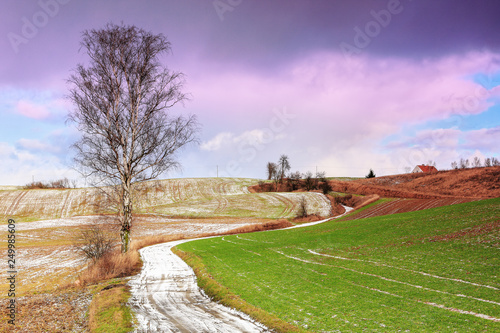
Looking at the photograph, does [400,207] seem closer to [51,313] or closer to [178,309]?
[178,309]

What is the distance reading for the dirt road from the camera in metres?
10.1

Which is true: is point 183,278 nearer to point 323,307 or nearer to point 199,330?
point 199,330

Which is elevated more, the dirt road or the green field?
the green field

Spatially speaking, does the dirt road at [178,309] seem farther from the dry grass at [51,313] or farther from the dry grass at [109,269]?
the dry grass at [51,313]

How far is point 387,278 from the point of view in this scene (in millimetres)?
13922

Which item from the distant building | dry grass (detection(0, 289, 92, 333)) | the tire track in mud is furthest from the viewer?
the distant building

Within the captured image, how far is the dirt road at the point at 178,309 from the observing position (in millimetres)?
10133

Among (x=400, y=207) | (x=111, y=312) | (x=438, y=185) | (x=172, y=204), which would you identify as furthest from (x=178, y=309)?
(x=438, y=185)

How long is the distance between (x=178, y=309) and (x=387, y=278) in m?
9.10

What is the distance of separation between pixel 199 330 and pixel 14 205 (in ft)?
290

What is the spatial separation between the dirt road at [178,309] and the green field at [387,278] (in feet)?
4.19

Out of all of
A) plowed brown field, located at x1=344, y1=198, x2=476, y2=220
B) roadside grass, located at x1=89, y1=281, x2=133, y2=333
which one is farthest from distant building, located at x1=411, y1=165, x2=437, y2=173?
roadside grass, located at x1=89, y1=281, x2=133, y2=333

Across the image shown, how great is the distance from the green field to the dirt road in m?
1.28

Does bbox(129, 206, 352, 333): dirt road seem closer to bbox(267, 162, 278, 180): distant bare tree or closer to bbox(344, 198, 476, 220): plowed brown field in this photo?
bbox(344, 198, 476, 220): plowed brown field
